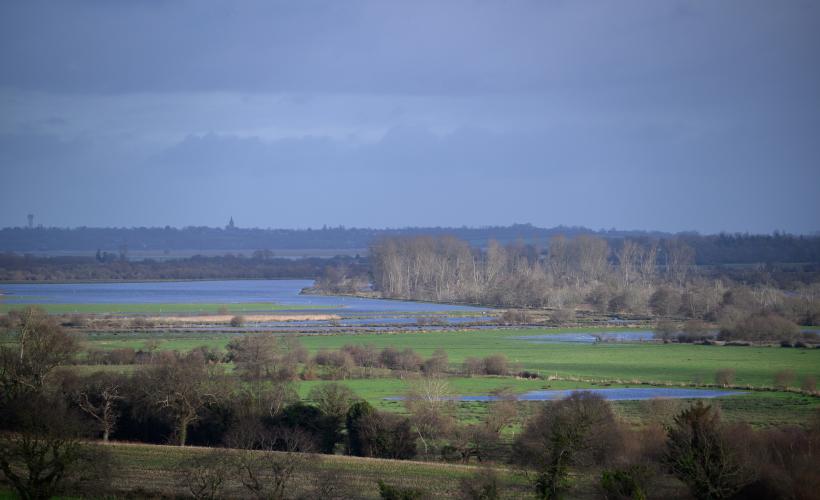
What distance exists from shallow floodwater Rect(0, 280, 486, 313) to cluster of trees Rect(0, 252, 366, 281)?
16.6m

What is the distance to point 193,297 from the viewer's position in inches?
4149

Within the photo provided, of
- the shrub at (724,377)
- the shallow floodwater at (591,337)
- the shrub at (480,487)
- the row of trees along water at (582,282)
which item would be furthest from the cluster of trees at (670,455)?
the row of trees along water at (582,282)

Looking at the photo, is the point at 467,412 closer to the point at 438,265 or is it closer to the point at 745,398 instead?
the point at 745,398

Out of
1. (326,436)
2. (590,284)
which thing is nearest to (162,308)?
(590,284)

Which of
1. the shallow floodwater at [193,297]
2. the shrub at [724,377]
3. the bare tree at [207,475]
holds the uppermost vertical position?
the bare tree at [207,475]

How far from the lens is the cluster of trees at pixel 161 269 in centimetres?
14838

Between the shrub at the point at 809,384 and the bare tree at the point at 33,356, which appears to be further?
the shrub at the point at 809,384

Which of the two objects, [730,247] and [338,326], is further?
[730,247]

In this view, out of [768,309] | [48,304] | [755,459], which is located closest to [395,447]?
[755,459]

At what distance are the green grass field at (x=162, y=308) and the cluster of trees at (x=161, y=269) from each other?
2316 inches

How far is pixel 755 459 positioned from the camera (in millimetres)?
22859

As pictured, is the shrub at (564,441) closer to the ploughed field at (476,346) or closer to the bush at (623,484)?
the bush at (623,484)

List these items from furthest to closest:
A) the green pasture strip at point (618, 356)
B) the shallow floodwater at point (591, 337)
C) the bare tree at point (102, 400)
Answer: the shallow floodwater at point (591, 337) → the green pasture strip at point (618, 356) → the bare tree at point (102, 400)

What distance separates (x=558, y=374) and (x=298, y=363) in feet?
42.8
